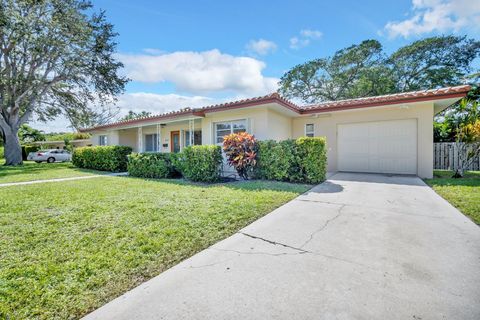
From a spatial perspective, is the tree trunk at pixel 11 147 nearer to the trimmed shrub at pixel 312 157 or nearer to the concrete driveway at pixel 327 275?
the trimmed shrub at pixel 312 157

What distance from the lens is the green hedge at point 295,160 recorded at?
761 cm

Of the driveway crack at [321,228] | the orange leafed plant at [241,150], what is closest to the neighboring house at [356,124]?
the orange leafed plant at [241,150]

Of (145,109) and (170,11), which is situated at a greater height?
(145,109)

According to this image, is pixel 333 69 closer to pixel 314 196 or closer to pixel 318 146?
pixel 318 146

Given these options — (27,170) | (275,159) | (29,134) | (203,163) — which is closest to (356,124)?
(275,159)

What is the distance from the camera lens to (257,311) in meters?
1.95

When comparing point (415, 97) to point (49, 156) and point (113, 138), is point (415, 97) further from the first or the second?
A: point (49, 156)

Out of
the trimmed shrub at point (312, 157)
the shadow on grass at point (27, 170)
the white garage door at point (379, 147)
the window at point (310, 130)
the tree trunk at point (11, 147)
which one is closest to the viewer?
the trimmed shrub at point (312, 157)

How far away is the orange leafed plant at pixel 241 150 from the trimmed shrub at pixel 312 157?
166 cm

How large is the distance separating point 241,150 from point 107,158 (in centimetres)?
915

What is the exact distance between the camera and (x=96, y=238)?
11.2 ft

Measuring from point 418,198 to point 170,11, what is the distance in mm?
10932

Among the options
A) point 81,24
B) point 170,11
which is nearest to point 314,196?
point 170,11

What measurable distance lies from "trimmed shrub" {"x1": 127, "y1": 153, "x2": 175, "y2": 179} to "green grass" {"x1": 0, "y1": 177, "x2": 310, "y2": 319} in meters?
3.63
